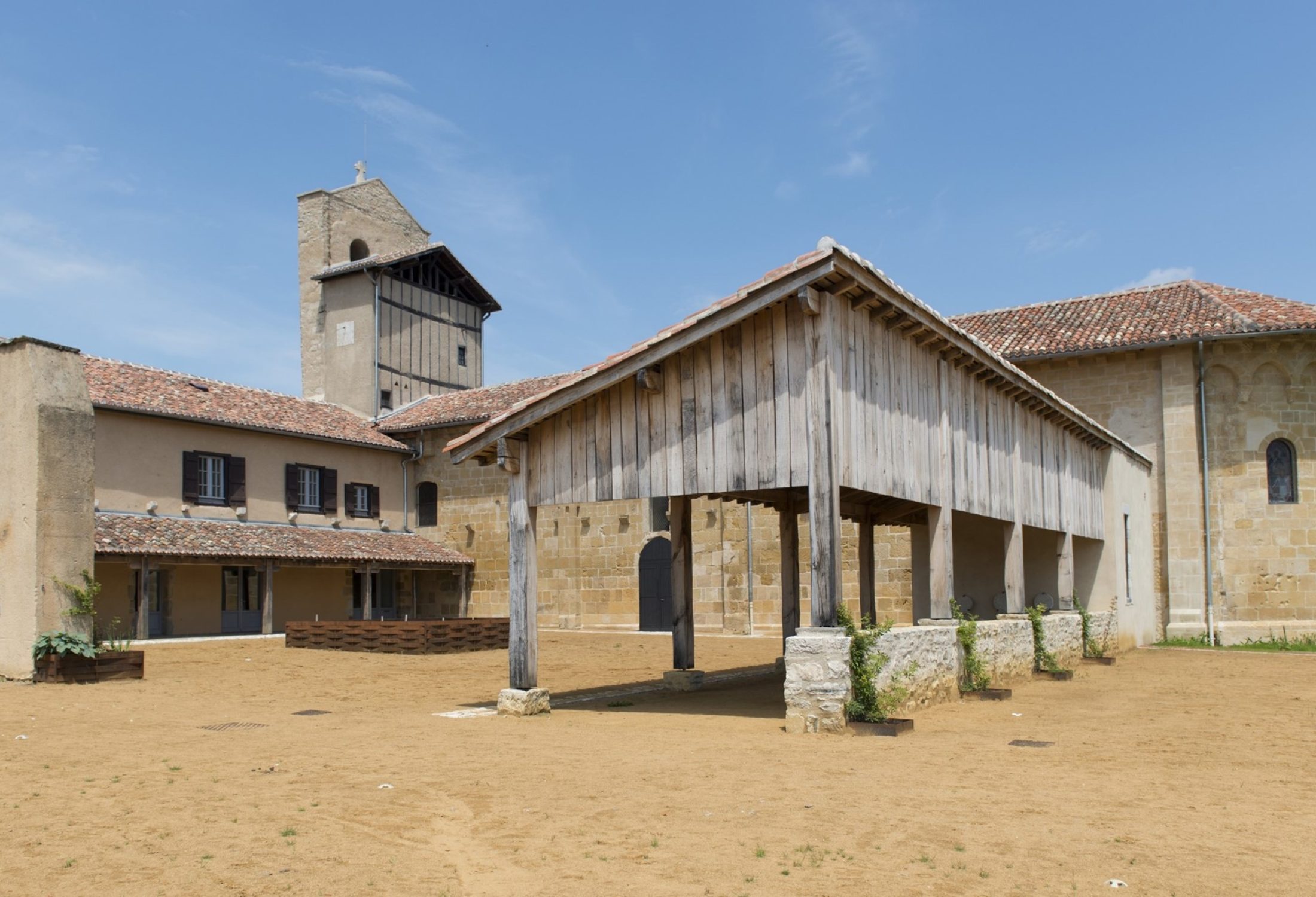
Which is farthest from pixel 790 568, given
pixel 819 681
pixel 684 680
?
pixel 819 681

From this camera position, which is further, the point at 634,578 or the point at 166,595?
the point at 634,578

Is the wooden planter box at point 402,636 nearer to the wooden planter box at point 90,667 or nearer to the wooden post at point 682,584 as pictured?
the wooden planter box at point 90,667

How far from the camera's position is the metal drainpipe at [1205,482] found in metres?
22.0

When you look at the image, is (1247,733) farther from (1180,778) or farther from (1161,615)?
(1161,615)

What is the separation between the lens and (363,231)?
38406 mm

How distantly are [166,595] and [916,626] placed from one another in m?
19.9

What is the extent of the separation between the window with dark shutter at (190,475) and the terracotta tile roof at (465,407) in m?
7.13

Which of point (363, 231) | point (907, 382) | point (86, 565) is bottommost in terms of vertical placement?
point (86, 565)

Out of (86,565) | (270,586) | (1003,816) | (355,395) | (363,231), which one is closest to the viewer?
(1003,816)

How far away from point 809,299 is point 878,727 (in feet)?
12.5

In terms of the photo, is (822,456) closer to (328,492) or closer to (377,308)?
(328,492)

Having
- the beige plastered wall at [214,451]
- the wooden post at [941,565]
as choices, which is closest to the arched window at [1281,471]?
the wooden post at [941,565]

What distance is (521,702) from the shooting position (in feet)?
35.9

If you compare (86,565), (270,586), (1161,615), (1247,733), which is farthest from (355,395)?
(1247,733)
